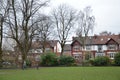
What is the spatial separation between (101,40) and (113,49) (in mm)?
6071

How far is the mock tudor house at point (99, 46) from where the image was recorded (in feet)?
271

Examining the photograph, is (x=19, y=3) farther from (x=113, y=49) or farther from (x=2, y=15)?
(x=113, y=49)

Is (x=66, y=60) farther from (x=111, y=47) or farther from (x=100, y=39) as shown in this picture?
(x=100, y=39)

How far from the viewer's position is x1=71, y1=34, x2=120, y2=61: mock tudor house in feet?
271

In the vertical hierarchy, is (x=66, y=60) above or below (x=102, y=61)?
above

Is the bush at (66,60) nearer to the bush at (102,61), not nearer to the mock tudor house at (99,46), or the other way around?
the bush at (102,61)

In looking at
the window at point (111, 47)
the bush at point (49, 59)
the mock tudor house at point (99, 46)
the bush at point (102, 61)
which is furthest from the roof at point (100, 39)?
the bush at point (49, 59)

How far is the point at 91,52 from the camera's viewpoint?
285 ft

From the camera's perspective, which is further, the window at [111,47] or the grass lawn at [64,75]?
the window at [111,47]

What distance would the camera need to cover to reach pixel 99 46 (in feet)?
282

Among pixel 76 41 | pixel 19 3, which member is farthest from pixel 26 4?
pixel 76 41

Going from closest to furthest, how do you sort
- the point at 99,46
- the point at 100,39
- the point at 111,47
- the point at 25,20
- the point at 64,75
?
the point at 64,75 < the point at 25,20 < the point at 111,47 < the point at 99,46 < the point at 100,39

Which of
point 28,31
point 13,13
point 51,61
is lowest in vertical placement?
point 51,61

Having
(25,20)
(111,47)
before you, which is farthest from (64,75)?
(111,47)
